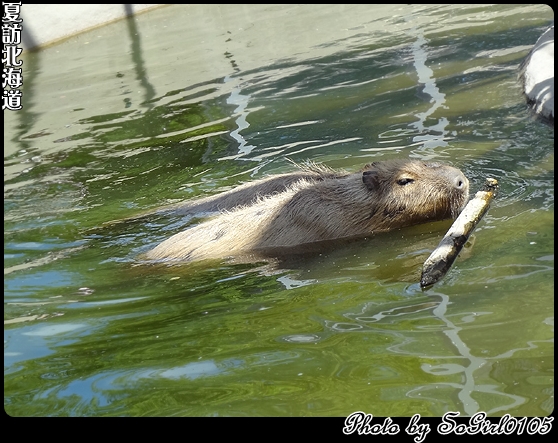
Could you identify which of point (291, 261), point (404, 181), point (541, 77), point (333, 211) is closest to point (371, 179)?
point (404, 181)

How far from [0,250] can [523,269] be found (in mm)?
4722

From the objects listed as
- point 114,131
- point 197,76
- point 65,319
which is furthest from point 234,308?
point 197,76

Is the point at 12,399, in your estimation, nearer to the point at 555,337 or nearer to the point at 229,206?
the point at 555,337

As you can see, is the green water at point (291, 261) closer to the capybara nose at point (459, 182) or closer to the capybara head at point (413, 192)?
the capybara head at point (413, 192)

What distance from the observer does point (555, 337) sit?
14.4 feet

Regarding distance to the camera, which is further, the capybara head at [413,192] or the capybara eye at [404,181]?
the capybara eye at [404,181]

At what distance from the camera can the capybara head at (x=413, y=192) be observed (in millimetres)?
6789

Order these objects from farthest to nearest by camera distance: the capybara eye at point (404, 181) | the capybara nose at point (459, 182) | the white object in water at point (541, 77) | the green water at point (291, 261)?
1. the white object in water at point (541, 77)
2. the capybara eye at point (404, 181)
3. the capybara nose at point (459, 182)
4. the green water at point (291, 261)

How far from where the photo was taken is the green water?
444 centimetres

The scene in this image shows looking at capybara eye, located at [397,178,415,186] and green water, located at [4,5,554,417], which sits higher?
capybara eye, located at [397,178,415,186]

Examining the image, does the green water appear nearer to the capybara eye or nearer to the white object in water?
the white object in water

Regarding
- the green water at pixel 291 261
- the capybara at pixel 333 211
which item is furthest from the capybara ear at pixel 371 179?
the green water at pixel 291 261

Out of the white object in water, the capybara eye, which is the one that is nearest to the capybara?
the capybara eye

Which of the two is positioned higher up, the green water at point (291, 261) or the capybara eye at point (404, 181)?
the capybara eye at point (404, 181)
